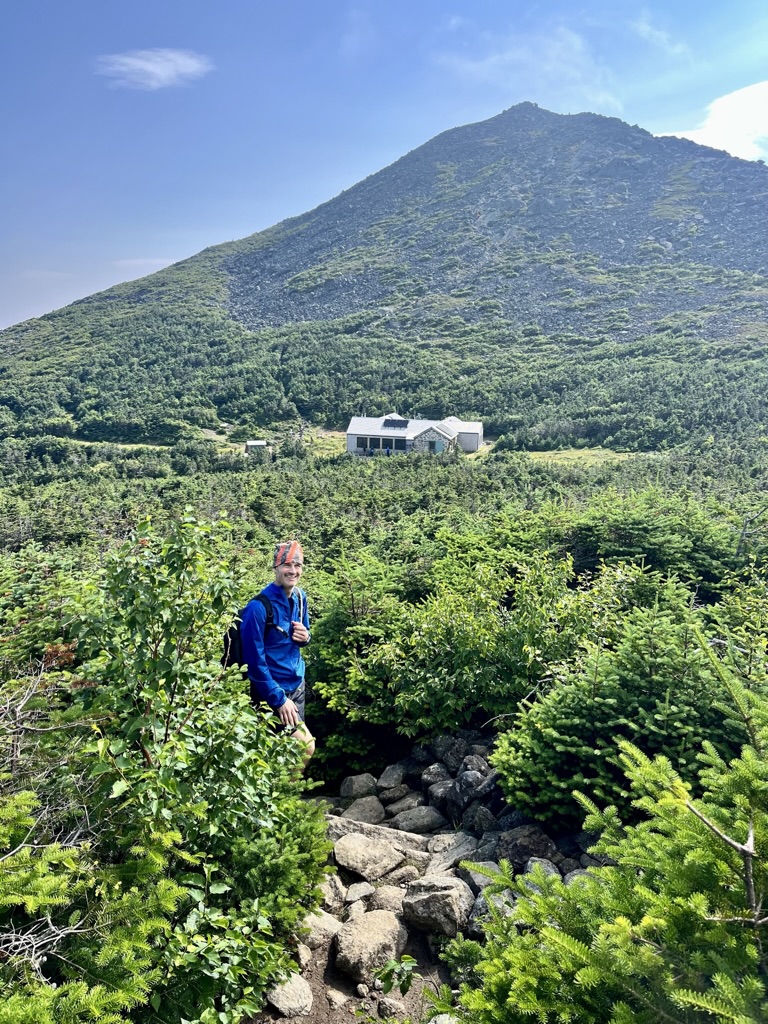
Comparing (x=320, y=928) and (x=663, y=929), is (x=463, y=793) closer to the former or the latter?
(x=320, y=928)

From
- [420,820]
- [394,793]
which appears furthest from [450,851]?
[394,793]

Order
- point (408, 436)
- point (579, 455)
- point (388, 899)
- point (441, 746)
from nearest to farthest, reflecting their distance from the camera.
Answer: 1. point (388, 899)
2. point (441, 746)
3. point (579, 455)
4. point (408, 436)

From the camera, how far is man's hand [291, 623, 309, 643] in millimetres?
4797

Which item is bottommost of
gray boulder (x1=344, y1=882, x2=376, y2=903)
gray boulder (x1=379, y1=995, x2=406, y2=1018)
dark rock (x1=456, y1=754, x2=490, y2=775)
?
gray boulder (x1=344, y1=882, x2=376, y2=903)

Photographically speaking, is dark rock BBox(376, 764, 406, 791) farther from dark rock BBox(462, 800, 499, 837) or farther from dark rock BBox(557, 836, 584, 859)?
dark rock BBox(557, 836, 584, 859)

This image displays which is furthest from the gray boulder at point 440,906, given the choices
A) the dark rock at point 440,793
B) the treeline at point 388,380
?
the treeline at point 388,380

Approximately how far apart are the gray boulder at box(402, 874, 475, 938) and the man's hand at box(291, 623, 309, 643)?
1.93 m

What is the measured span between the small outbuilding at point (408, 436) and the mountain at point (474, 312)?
13.2 feet

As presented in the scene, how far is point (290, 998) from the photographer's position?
138 inches

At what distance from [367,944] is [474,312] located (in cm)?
10110

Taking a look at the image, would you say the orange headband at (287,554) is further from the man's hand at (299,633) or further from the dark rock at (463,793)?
the dark rock at (463,793)

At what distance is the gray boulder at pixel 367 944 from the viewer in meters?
3.71

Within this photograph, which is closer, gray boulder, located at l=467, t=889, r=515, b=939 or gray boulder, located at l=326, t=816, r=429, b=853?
gray boulder, located at l=467, t=889, r=515, b=939

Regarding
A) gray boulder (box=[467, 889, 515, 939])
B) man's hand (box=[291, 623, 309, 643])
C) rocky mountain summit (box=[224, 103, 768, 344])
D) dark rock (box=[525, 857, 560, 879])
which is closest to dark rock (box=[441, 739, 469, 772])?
dark rock (box=[525, 857, 560, 879])
